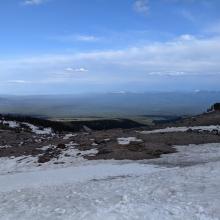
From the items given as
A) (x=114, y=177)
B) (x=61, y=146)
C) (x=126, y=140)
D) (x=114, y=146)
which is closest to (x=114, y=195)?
(x=114, y=177)

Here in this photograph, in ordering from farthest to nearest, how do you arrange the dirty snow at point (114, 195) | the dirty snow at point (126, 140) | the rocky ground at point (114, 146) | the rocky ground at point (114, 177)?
the dirty snow at point (126, 140) < the rocky ground at point (114, 146) < the rocky ground at point (114, 177) < the dirty snow at point (114, 195)

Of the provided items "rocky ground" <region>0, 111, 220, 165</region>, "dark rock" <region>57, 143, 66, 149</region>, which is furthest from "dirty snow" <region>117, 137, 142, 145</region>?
"dark rock" <region>57, 143, 66, 149</region>

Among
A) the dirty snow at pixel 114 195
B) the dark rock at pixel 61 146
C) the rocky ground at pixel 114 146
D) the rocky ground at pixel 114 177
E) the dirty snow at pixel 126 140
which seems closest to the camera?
the dirty snow at pixel 114 195

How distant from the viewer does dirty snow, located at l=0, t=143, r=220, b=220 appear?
14.8m

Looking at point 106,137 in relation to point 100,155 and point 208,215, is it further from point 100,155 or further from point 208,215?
point 208,215

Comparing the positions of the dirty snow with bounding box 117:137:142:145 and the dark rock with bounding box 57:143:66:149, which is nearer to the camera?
the dark rock with bounding box 57:143:66:149

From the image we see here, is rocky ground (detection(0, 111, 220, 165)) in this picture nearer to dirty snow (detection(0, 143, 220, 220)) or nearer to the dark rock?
the dark rock

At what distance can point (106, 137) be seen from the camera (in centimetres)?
3759

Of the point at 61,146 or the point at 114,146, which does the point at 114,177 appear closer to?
the point at 114,146

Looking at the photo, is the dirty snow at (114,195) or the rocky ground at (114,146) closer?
the dirty snow at (114,195)

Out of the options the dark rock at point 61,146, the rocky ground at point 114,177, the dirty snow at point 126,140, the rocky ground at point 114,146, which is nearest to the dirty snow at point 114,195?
the rocky ground at point 114,177

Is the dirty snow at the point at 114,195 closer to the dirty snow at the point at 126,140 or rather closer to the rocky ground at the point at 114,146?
the rocky ground at the point at 114,146

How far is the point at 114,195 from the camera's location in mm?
17297

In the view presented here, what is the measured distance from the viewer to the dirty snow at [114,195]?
14836mm
